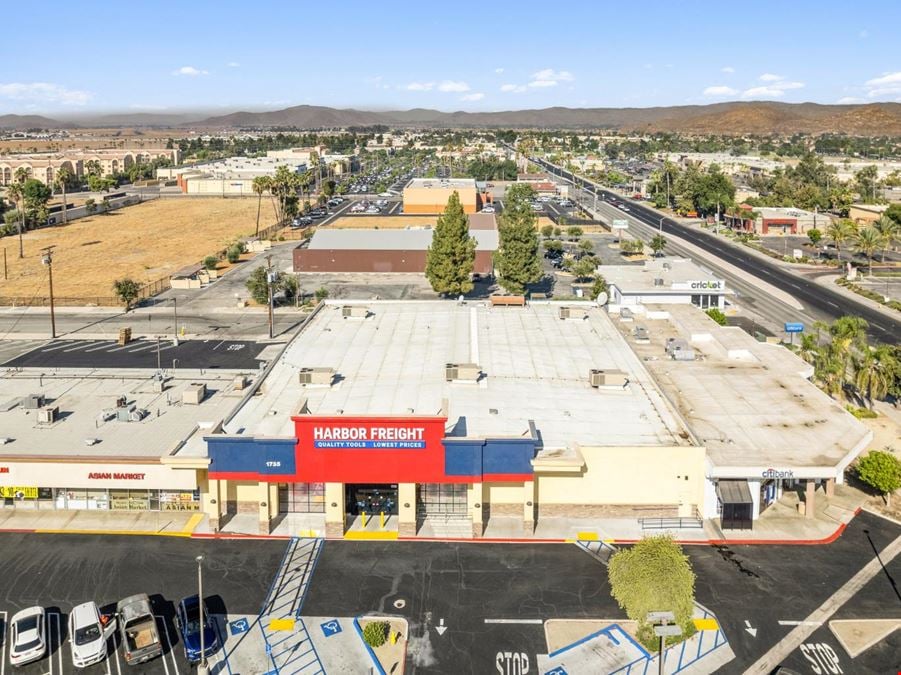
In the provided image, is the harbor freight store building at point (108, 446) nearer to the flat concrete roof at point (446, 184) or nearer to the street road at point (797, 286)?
the street road at point (797, 286)

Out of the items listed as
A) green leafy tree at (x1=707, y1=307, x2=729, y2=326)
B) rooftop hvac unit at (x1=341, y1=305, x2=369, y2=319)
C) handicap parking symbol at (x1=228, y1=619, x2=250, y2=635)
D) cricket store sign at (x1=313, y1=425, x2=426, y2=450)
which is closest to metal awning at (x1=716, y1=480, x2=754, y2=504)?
cricket store sign at (x1=313, y1=425, x2=426, y2=450)

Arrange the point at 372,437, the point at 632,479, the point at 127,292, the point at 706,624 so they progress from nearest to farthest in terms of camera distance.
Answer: the point at 706,624 → the point at 372,437 → the point at 632,479 → the point at 127,292

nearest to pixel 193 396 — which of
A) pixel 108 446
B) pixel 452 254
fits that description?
pixel 108 446

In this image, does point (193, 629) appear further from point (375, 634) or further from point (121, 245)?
point (121, 245)

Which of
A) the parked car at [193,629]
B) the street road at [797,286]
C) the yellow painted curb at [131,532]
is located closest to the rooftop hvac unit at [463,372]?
the yellow painted curb at [131,532]

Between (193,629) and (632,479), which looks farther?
(632,479)

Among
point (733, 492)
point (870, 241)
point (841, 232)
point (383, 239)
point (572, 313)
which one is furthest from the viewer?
point (841, 232)

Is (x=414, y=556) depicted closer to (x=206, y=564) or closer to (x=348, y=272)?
(x=206, y=564)
